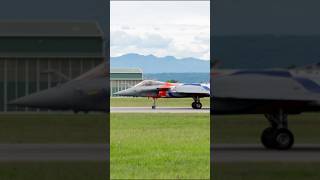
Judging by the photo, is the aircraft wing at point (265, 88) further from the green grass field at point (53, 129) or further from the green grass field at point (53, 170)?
the green grass field at point (53, 170)

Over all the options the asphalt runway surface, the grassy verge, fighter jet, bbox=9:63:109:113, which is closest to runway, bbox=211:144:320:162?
the asphalt runway surface

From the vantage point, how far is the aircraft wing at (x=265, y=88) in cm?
1570

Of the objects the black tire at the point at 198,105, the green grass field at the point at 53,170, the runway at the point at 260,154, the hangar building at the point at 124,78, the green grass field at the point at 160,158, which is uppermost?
the hangar building at the point at 124,78

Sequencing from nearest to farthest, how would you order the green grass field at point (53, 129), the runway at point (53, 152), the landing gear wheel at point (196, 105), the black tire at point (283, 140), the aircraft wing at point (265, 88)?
the runway at point (53, 152)
the aircraft wing at point (265, 88)
the black tire at point (283, 140)
the green grass field at point (53, 129)
the landing gear wheel at point (196, 105)

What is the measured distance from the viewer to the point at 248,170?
11.3m

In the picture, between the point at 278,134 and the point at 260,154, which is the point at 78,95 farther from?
the point at 278,134

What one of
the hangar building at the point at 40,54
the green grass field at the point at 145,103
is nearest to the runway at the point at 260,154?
the hangar building at the point at 40,54

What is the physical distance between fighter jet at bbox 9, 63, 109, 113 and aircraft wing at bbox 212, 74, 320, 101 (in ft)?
9.61

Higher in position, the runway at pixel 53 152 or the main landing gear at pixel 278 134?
the main landing gear at pixel 278 134

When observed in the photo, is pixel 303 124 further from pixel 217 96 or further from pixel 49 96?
pixel 49 96

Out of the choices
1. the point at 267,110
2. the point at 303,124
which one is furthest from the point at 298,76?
the point at 303,124

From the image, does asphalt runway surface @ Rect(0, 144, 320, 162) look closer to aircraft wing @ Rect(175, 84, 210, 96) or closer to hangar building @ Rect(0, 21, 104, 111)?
hangar building @ Rect(0, 21, 104, 111)

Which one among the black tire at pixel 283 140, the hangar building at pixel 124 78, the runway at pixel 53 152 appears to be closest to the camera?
the runway at pixel 53 152

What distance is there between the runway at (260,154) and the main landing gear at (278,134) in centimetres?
23
